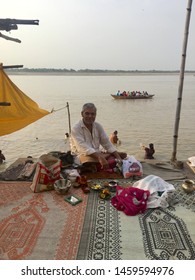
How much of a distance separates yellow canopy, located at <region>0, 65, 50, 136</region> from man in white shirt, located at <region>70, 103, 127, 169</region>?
1.91 m

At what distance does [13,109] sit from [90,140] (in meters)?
2.41

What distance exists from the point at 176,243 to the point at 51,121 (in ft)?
37.3

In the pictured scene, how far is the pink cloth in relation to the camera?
3.08 metres

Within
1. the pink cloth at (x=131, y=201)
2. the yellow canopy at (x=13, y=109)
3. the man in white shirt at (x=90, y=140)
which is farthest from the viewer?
the yellow canopy at (x=13, y=109)

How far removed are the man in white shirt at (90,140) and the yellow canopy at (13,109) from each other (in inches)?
75.4

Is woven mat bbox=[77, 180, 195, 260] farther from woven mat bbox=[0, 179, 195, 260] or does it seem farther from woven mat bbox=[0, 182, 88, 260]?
woven mat bbox=[0, 182, 88, 260]

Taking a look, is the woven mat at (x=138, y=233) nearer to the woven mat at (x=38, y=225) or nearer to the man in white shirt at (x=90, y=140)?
the woven mat at (x=38, y=225)

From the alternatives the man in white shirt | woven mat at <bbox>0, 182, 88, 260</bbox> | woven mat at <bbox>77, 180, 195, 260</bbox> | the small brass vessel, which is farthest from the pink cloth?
the man in white shirt

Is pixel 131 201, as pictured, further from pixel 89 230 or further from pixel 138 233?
pixel 89 230

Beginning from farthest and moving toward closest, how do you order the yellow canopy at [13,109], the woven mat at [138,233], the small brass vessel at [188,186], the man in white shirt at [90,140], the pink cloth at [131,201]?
the yellow canopy at [13,109]
the man in white shirt at [90,140]
the small brass vessel at [188,186]
the pink cloth at [131,201]
the woven mat at [138,233]

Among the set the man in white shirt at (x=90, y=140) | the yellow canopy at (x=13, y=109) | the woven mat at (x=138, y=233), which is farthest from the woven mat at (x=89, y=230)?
the yellow canopy at (x=13, y=109)

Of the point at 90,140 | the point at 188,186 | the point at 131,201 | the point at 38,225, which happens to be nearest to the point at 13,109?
the point at 90,140

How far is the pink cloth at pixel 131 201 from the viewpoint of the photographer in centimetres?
308
